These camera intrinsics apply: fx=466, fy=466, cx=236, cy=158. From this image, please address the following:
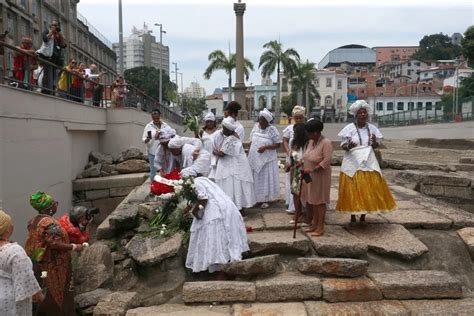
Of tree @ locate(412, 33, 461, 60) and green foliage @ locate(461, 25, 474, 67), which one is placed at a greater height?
tree @ locate(412, 33, 461, 60)

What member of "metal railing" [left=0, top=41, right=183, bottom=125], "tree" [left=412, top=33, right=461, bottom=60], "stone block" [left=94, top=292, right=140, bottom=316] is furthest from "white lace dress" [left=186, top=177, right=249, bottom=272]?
"tree" [left=412, top=33, right=461, bottom=60]

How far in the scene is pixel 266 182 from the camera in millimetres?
7316

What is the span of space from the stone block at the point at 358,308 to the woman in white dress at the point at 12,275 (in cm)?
246

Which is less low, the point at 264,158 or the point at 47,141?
the point at 47,141

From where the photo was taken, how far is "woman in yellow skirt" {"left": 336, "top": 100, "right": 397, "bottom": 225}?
18.8ft

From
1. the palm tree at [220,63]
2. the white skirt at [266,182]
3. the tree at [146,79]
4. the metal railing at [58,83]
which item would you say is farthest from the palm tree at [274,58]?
the white skirt at [266,182]

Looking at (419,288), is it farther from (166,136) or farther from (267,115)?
(166,136)

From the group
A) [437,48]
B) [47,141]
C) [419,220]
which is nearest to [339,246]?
Result: [419,220]

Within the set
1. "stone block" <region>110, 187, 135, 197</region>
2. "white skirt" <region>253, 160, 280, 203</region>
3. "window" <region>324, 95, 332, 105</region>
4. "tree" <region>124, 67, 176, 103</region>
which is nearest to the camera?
"white skirt" <region>253, 160, 280, 203</region>

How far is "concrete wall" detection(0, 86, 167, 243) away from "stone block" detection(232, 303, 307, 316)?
4813 mm

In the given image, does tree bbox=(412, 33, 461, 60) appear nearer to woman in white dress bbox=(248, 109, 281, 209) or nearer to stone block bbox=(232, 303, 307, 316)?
woman in white dress bbox=(248, 109, 281, 209)

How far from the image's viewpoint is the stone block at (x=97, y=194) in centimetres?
1240

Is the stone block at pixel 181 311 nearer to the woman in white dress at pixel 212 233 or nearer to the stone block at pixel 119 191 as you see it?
the woman in white dress at pixel 212 233

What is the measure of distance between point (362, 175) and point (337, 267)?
53.9 inches
